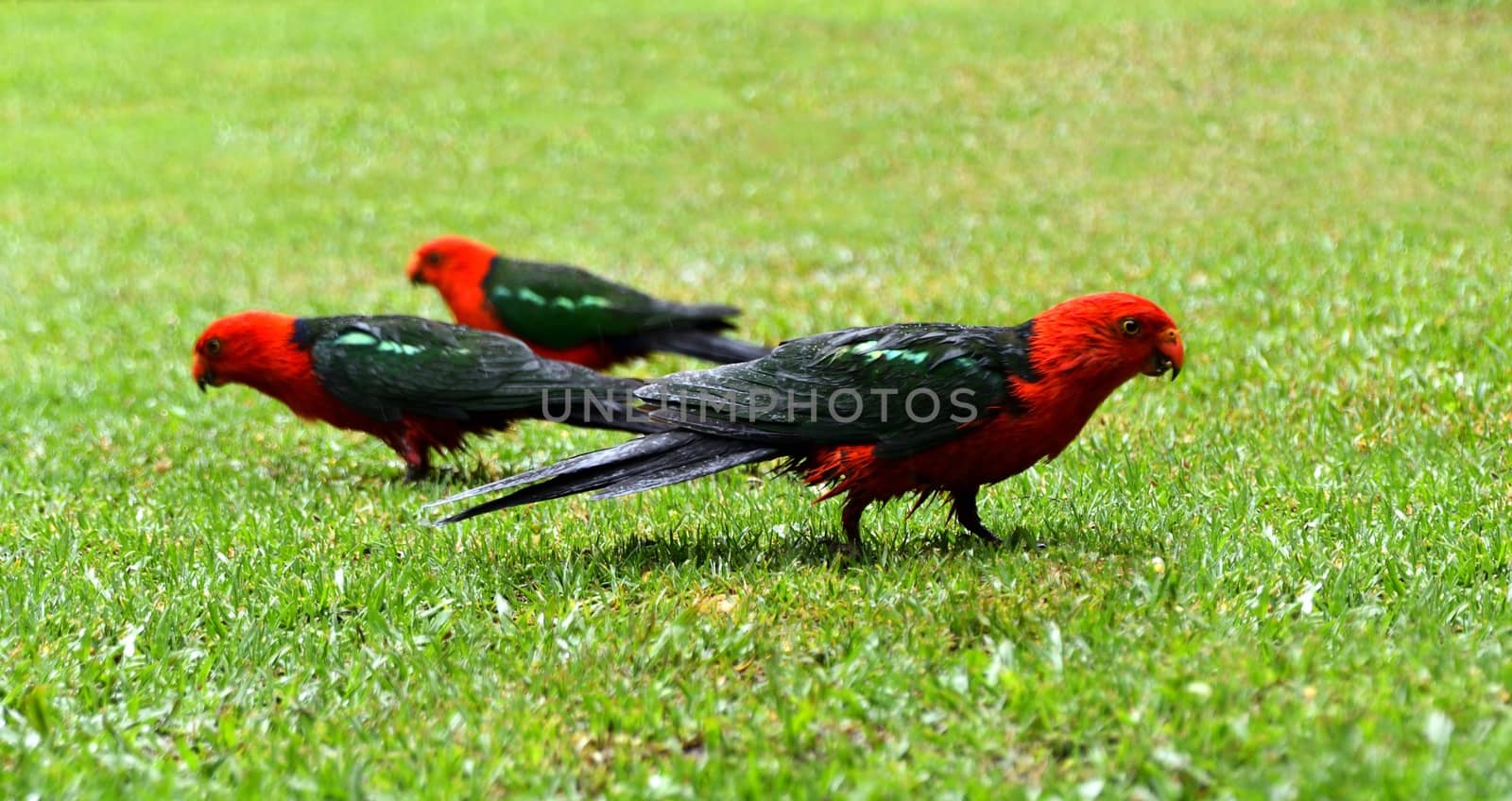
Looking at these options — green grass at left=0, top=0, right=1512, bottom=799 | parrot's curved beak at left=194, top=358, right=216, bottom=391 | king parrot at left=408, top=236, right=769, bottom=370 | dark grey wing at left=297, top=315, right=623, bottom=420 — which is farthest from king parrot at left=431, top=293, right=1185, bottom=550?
king parrot at left=408, top=236, right=769, bottom=370

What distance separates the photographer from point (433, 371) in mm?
6988

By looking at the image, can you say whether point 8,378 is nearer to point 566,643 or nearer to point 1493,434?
point 566,643

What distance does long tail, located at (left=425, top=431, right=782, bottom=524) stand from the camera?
5.05 meters

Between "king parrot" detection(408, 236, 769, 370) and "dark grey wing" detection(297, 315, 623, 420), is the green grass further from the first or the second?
"king parrot" detection(408, 236, 769, 370)

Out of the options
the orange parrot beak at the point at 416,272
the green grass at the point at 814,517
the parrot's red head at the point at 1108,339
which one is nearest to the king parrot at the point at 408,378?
the green grass at the point at 814,517

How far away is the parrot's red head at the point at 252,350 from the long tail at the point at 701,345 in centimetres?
236

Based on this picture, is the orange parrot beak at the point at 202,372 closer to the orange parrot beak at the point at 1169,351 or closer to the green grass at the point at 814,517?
the green grass at the point at 814,517

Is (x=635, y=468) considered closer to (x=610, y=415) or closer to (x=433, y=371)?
(x=610, y=415)

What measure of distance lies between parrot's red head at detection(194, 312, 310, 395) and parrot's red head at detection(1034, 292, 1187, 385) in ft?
13.7

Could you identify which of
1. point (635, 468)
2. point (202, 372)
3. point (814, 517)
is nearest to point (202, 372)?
point (202, 372)

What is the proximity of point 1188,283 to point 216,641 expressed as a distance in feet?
25.2

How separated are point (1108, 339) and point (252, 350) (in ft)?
15.4

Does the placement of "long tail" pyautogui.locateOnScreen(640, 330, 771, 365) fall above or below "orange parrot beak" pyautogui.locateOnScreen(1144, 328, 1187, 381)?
below

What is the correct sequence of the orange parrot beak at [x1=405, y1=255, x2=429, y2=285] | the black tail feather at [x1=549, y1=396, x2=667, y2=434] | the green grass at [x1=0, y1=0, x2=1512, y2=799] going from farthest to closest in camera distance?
1. the orange parrot beak at [x1=405, y1=255, x2=429, y2=285]
2. the black tail feather at [x1=549, y1=396, x2=667, y2=434]
3. the green grass at [x1=0, y1=0, x2=1512, y2=799]
